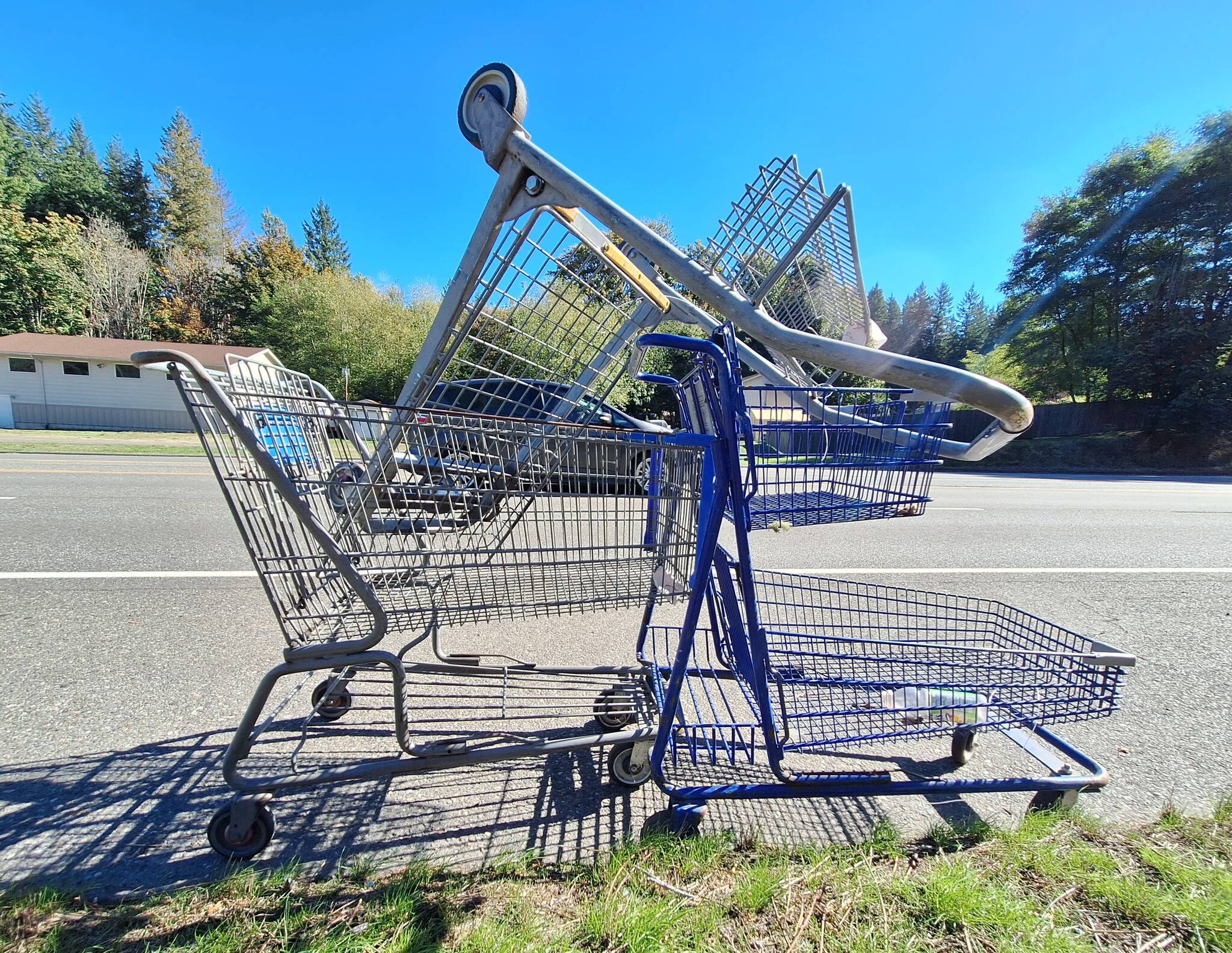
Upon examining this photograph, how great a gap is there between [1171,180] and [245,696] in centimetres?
3657

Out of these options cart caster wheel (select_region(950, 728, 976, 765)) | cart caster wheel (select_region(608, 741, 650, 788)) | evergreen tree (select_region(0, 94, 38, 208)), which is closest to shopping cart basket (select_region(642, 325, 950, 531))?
cart caster wheel (select_region(608, 741, 650, 788))

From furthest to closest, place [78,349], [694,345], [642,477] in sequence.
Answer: [78,349] → [642,477] → [694,345]

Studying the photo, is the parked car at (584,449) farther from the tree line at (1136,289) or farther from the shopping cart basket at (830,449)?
the tree line at (1136,289)

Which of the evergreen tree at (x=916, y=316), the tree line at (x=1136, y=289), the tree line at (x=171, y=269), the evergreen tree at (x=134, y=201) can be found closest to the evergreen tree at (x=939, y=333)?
the evergreen tree at (x=916, y=316)

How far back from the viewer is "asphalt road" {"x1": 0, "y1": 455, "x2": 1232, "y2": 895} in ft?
6.08

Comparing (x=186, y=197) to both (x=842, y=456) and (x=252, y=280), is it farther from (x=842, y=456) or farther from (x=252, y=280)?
(x=842, y=456)

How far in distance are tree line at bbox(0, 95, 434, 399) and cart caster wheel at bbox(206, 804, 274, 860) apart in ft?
87.8

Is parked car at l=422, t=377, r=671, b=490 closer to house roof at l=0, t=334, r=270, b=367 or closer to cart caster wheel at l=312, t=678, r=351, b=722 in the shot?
cart caster wheel at l=312, t=678, r=351, b=722

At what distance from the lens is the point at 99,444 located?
46.2ft

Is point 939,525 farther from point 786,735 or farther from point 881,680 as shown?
point 786,735

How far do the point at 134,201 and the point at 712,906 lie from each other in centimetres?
5809

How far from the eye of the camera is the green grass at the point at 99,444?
40.7 feet

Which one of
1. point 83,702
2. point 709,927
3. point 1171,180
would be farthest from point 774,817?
point 1171,180

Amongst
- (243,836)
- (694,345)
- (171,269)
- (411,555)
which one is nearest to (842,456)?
(694,345)
